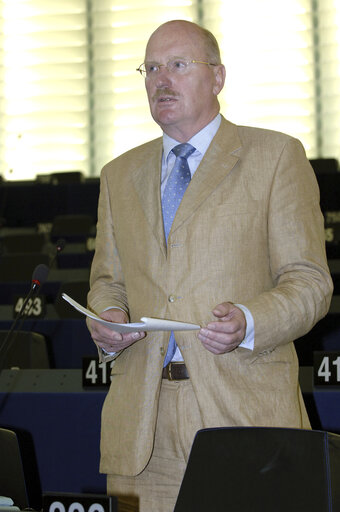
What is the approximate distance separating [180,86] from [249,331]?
0.63 meters

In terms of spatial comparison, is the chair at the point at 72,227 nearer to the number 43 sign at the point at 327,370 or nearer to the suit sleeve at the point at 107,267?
the number 43 sign at the point at 327,370

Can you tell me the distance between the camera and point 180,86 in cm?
202

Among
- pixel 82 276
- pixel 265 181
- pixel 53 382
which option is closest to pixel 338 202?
Answer: pixel 82 276

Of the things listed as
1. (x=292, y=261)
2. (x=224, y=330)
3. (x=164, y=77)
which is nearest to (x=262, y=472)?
(x=224, y=330)

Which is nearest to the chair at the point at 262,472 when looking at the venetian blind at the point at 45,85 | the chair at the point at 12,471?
the chair at the point at 12,471

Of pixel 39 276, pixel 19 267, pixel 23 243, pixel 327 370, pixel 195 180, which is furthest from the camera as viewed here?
pixel 23 243

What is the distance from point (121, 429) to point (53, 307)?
10.3 feet

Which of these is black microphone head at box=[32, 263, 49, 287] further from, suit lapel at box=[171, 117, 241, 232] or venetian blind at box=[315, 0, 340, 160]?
venetian blind at box=[315, 0, 340, 160]

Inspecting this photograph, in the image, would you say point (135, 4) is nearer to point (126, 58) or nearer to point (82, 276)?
point (126, 58)

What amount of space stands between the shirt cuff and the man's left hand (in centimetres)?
2

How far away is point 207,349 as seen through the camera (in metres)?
1.79

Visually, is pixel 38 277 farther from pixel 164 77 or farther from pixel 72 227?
pixel 72 227

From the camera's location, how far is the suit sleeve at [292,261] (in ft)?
5.98

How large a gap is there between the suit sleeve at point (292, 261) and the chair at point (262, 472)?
0.32 meters
